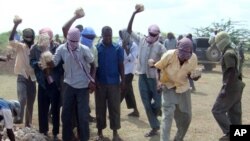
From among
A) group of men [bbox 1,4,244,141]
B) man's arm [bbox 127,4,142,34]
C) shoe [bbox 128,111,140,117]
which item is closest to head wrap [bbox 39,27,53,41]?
group of men [bbox 1,4,244,141]

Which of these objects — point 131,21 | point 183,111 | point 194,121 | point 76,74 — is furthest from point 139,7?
point 194,121

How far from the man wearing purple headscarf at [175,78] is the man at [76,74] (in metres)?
1.03

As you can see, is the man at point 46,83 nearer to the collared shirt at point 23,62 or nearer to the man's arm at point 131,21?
the collared shirt at point 23,62

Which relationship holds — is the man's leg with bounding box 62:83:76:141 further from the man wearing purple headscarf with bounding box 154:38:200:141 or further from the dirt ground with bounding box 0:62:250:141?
Answer: the man wearing purple headscarf with bounding box 154:38:200:141

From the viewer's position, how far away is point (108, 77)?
7.82m

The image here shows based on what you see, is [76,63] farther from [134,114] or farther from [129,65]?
[134,114]

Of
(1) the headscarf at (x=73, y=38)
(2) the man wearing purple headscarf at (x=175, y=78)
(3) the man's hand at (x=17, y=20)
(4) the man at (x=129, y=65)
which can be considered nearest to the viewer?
(1) the headscarf at (x=73, y=38)

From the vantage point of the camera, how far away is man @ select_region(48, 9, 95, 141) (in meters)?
7.06

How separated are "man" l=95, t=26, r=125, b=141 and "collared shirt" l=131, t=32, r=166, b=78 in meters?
0.69

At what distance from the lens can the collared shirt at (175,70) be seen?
712 centimetres

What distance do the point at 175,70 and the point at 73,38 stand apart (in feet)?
5.11

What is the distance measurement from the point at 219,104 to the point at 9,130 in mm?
3677

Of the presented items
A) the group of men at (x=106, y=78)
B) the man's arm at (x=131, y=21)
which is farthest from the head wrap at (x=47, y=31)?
the man's arm at (x=131, y=21)

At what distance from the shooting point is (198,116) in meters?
10.6
